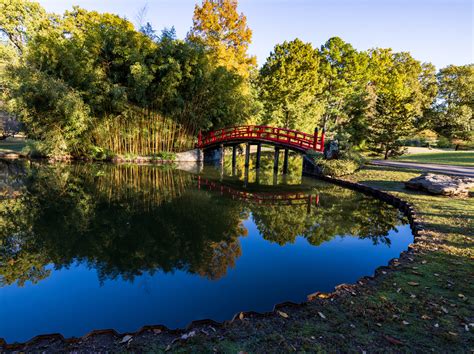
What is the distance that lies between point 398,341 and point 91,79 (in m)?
25.7

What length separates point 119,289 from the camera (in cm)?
582

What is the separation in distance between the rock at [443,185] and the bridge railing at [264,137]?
598 centimetres

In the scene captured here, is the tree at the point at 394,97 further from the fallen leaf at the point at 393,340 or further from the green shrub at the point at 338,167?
the fallen leaf at the point at 393,340

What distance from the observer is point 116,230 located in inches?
352

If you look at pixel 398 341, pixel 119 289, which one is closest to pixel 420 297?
pixel 398 341

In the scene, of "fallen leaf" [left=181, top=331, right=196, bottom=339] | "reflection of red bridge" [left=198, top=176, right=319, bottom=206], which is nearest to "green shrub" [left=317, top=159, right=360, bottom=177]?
"reflection of red bridge" [left=198, top=176, right=319, bottom=206]

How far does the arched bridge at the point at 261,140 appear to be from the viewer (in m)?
19.0

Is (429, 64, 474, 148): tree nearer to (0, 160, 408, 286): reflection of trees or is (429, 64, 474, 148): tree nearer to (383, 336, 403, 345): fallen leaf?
(0, 160, 408, 286): reflection of trees

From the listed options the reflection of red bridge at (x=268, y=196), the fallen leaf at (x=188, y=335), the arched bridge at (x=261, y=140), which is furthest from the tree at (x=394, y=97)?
the fallen leaf at (x=188, y=335)

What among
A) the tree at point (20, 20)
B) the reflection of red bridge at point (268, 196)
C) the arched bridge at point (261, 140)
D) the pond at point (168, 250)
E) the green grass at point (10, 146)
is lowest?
the pond at point (168, 250)

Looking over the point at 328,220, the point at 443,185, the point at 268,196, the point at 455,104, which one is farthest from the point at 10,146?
the point at 455,104

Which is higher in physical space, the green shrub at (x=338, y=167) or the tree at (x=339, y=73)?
the tree at (x=339, y=73)

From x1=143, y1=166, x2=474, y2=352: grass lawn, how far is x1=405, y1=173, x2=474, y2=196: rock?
25.0 ft

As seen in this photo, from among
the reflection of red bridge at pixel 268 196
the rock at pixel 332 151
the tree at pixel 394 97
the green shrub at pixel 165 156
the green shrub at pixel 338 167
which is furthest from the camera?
the green shrub at pixel 165 156
